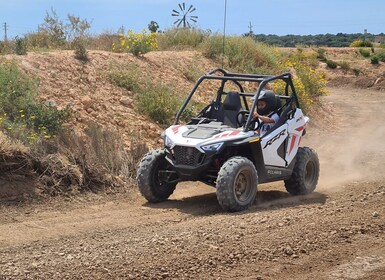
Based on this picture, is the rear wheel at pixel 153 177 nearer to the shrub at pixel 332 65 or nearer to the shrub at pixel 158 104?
the shrub at pixel 158 104

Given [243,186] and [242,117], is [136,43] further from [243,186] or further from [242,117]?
[243,186]

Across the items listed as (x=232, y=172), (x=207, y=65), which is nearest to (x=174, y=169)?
(x=232, y=172)

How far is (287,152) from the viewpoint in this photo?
37.1ft

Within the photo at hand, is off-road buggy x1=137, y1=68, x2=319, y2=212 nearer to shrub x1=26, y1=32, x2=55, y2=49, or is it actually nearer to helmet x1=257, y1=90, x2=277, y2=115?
helmet x1=257, y1=90, x2=277, y2=115

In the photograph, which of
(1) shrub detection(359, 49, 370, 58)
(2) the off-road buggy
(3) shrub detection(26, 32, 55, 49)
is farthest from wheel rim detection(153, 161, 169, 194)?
(1) shrub detection(359, 49, 370, 58)

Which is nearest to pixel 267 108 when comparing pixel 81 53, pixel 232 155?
pixel 232 155

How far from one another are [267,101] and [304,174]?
5.04 ft

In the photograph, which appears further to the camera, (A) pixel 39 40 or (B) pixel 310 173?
(A) pixel 39 40

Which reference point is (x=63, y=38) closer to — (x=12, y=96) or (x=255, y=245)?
(x=12, y=96)

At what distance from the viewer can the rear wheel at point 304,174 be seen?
1166cm

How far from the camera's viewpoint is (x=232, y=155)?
10.6 meters

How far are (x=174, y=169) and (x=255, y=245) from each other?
9.78 ft

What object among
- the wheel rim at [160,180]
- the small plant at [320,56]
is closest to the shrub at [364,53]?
the small plant at [320,56]

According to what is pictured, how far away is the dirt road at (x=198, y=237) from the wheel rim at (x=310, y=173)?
0.92ft
